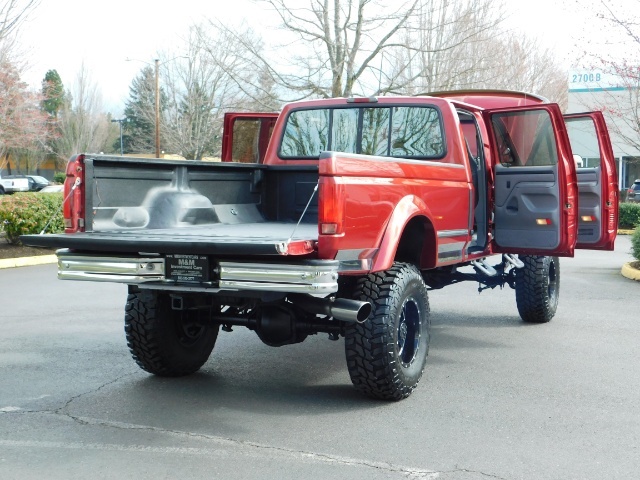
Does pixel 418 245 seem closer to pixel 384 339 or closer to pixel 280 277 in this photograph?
pixel 384 339

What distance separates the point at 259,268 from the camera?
484cm

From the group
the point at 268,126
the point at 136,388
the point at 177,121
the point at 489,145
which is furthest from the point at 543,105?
the point at 177,121

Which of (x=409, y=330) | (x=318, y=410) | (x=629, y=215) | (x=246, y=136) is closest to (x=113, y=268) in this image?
(x=318, y=410)

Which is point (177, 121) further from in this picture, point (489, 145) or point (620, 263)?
point (489, 145)

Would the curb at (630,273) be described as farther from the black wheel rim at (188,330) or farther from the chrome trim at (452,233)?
the black wheel rim at (188,330)

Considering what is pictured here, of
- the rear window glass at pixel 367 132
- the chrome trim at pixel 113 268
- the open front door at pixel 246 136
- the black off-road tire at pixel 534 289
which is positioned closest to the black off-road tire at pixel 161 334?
the chrome trim at pixel 113 268

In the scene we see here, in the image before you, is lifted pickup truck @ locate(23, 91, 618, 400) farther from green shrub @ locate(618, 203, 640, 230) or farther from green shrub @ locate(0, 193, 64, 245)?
green shrub @ locate(618, 203, 640, 230)

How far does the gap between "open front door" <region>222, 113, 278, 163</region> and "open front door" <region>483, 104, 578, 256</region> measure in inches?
96.4

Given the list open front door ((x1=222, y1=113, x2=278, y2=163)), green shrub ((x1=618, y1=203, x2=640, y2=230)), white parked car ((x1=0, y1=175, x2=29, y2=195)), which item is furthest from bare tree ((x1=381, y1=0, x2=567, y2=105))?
white parked car ((x1=0, y1=175, x2=29, y2=195))

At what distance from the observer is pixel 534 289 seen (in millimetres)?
8477

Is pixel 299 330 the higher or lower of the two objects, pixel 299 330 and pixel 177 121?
the lower

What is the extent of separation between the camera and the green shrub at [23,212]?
15.5 metres

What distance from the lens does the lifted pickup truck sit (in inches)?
197

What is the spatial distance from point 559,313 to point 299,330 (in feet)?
16.0
